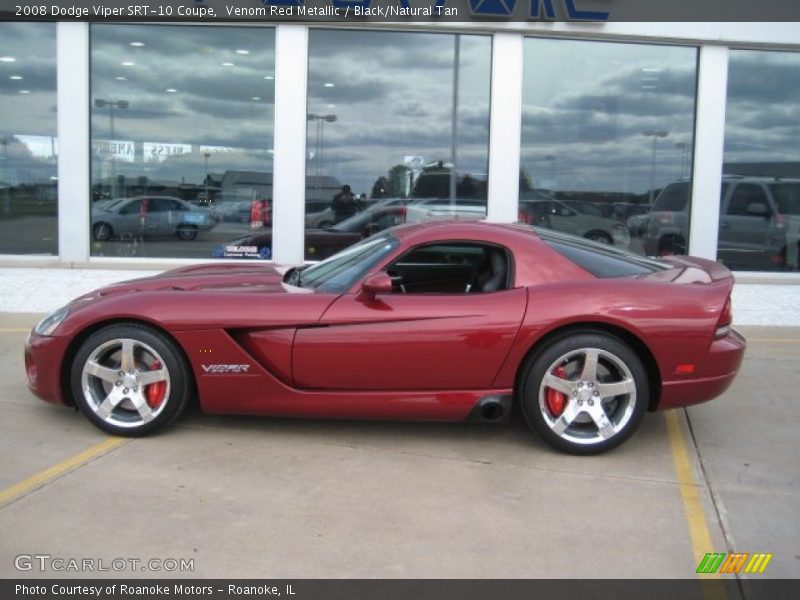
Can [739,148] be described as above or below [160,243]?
above

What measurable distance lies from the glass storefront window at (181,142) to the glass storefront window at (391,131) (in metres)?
0.75

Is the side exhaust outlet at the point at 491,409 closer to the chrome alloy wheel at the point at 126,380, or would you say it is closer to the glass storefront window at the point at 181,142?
the chrome alloy wheel at the point at 126,380

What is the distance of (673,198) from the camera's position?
11312 mm

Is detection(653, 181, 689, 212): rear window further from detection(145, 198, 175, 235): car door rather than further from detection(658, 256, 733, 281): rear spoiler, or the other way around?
detection(145, 198, 175, 235): car door

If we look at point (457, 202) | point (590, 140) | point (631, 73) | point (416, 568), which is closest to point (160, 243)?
point (457, 202)

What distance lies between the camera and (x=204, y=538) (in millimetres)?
3482

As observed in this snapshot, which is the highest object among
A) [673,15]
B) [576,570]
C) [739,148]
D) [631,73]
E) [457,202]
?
[673,15]

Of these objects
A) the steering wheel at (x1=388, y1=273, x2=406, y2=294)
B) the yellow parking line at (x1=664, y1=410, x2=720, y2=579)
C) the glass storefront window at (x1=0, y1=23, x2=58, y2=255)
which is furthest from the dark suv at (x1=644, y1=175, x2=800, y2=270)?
the glass storefront window at (x1=0, y1=23, x2=58, y2=255)

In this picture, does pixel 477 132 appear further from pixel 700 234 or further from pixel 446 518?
pixel 446 518

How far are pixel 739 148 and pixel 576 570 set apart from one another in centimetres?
965

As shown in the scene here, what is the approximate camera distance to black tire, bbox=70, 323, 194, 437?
183 inches

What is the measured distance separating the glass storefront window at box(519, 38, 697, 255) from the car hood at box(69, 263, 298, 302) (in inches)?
252

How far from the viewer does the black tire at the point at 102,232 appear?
35.9ft

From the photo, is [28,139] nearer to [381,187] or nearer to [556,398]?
[381,187]
